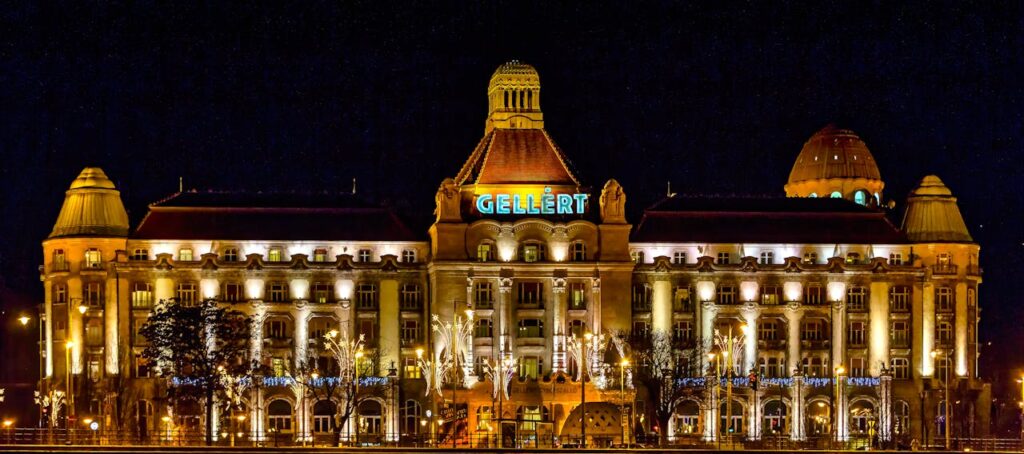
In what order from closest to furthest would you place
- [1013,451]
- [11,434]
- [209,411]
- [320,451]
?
[320,451] < [1013,451] < [11,434] < [209,411]

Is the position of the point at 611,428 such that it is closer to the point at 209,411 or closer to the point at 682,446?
the point at 682,446

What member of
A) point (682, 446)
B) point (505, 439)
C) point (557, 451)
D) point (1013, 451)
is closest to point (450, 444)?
point (505, 439)

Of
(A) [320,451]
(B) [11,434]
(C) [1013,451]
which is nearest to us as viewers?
(A) [320,451]

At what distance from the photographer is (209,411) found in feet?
650

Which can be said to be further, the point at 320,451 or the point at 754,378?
the point at 754,378

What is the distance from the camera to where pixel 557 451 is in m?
164

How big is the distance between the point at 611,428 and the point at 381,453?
131 feet

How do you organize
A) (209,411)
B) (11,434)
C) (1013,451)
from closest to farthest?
(1013,451) < (11,434) < (209,411)

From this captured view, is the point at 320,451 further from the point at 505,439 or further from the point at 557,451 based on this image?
the point at 505,439

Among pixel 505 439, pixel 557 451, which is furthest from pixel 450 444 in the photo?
pixel 557 451

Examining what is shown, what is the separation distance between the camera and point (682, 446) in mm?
189625

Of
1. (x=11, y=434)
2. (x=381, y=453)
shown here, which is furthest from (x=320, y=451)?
(x=11, y=434)

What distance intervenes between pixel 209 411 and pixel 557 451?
43.4 meters

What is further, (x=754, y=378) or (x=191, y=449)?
(x=754, y=378)
